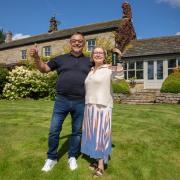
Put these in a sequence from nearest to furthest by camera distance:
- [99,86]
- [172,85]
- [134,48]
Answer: [99,86], [172,85], [134,48]

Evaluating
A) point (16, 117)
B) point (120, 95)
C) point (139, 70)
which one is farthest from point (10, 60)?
point (16, 117)

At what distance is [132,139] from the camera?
297 inches

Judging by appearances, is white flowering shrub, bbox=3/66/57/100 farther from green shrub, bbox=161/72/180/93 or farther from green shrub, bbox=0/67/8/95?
green shrub, bbox=161/72/180/93

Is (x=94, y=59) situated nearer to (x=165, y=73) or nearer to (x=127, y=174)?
(x=127, y=174)

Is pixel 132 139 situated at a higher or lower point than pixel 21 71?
lower

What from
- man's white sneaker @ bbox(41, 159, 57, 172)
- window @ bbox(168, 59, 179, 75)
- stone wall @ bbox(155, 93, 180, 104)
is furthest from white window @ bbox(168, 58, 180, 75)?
man's white sneaker @ bbox(41, 159, 57, 172)

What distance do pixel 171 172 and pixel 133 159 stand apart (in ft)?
2.62

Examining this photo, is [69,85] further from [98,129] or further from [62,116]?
[98,129]

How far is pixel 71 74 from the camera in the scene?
5.42m

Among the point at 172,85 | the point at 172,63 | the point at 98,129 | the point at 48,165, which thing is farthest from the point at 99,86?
the point at 172,63

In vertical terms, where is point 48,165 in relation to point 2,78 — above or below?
below

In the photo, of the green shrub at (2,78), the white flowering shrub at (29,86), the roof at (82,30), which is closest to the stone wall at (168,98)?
the white flowering shrub at (29,86)

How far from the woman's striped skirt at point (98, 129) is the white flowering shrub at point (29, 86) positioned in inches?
603

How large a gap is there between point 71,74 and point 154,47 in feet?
74.1
